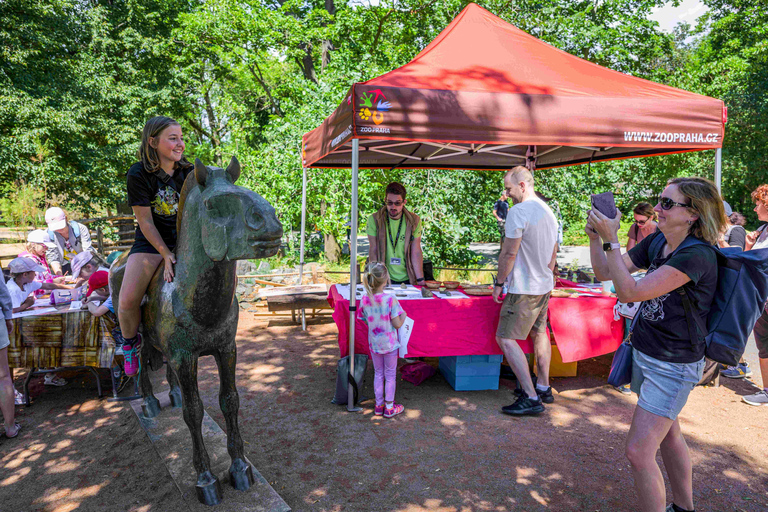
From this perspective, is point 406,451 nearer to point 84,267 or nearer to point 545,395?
point 545,395

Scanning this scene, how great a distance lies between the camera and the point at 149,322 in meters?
2.99

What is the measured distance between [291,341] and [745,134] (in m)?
16.0

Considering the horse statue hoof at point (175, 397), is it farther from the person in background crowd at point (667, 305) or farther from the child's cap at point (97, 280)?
the person in background crowd at point (667, 305)

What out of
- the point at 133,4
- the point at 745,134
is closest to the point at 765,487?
the point at 745,134

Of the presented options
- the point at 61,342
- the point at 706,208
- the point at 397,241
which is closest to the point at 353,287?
the point at 397,241

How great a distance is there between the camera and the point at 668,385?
212 cm

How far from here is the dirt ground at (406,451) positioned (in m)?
2.86

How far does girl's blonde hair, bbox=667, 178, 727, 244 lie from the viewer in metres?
2.07

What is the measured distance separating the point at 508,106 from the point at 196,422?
3.34 meters

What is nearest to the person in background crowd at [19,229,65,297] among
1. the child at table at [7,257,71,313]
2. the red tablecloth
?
the child at table at [7,257,71,313]

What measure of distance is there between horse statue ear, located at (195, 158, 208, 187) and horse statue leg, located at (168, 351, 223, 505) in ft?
3.42

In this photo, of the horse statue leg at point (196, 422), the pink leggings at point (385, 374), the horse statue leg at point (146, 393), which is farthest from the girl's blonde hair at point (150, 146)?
the pink leggings at point (385, 374)

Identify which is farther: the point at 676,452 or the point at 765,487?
the point at 765,487

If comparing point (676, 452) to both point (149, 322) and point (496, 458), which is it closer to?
point (496, 458)
